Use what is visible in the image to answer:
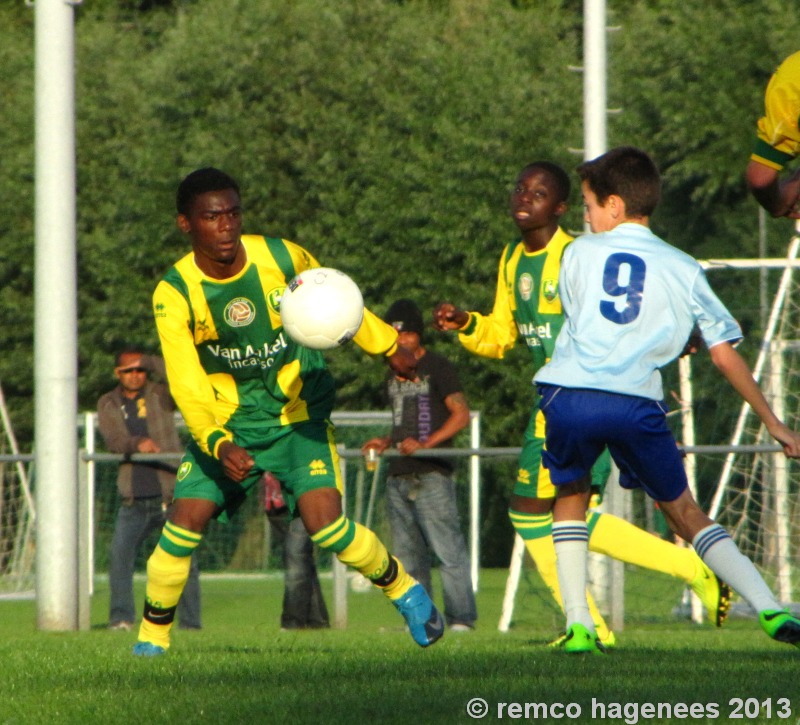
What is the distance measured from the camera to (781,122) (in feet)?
19.1

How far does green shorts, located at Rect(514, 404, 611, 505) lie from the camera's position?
7.59m

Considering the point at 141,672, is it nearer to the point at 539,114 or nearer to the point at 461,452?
the point at 461,452

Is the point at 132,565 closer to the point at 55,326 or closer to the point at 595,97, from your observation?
the point at 55,326

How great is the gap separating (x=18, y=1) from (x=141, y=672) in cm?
3151

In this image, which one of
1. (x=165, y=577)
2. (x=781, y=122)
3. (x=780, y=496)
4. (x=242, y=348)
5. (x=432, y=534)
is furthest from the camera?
(x=780, y=496)

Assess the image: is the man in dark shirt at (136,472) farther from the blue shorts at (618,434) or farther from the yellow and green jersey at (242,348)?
the blue shorts at (618,434)

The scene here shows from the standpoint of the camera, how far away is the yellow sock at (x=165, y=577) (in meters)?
6.89

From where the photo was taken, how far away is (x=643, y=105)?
23312 mm

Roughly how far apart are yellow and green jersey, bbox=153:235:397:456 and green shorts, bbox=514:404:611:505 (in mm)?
1017

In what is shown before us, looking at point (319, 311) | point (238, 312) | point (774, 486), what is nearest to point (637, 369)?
point (319, 311)

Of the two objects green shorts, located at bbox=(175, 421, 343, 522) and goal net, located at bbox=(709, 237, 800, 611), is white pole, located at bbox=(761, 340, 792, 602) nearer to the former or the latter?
goal net, located at bbox=(709, 237, 800, 611)

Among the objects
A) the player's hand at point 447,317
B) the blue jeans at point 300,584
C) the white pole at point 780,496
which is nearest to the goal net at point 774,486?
the white pole at point 780,496

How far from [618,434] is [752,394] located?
0.52 metres

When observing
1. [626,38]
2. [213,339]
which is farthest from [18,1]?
[213,339]
